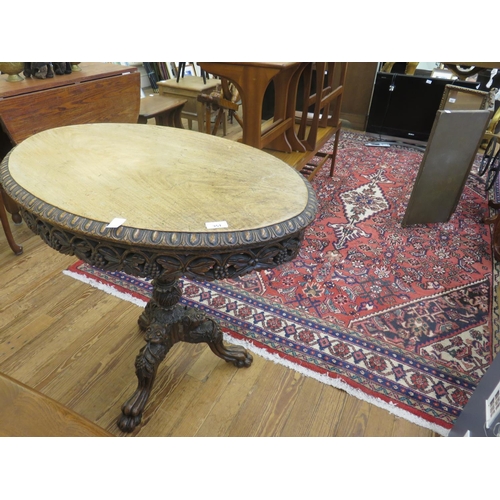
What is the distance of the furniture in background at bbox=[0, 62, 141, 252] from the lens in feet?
6.01

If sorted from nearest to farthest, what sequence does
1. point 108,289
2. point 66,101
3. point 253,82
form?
point 253,82 < point 108,289 < point 66,101

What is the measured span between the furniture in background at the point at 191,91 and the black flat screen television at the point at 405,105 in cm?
199

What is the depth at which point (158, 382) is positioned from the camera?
1.49 meters

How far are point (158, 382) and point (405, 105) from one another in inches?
166

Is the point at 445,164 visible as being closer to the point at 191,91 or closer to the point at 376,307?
the point at 376,307

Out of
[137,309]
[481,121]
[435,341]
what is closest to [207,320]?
[137,309]

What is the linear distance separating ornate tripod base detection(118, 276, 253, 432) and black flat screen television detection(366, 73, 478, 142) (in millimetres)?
3958

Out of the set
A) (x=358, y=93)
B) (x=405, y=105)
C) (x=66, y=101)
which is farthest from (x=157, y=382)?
(x=358, y=93)

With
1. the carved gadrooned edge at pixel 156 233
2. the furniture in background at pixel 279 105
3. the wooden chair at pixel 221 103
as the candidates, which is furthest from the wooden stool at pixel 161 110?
the carved gadrooned edge at pixel 156 233

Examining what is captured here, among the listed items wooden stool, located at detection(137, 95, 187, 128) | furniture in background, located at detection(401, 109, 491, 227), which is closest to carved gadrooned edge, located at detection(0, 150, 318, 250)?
furniture in background, located at detection(401, 109, 491, 227)

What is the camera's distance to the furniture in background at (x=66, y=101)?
1832 mm

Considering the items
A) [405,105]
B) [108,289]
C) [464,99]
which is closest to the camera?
[108,289]

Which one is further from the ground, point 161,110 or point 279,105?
point 279,105
